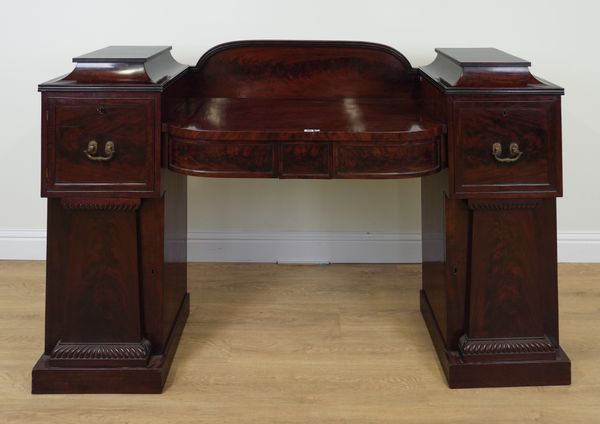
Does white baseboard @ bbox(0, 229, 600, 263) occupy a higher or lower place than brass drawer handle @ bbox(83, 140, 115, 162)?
lower

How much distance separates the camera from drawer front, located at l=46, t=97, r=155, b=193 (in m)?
1.68

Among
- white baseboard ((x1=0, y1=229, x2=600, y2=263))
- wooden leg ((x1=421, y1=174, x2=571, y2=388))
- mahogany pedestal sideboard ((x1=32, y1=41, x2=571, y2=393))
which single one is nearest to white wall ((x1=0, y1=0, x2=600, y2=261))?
white baseboard ((x1=0, y1=229, x2=600, y2=263))

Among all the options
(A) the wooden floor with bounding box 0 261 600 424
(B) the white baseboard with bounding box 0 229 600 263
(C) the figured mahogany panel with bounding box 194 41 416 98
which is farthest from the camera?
(B) the white baseboard with bounding box 0 229 600 263

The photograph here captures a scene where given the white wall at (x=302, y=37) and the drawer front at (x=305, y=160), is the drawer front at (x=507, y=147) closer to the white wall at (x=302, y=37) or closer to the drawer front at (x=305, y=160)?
the drawer front at (x=305, y=160)

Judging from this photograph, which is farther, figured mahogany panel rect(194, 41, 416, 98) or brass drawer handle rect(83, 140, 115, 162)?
figured mahogany panel rect(194, 41, 416, 98)

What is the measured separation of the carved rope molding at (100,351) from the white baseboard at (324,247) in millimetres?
987

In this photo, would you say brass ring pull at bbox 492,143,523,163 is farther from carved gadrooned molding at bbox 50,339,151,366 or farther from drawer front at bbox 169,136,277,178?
carved gadrooned molding at bbox 50,339,151,366

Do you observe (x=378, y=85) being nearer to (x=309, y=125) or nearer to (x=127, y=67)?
(x=309, y=125)

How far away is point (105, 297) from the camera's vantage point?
1.78m

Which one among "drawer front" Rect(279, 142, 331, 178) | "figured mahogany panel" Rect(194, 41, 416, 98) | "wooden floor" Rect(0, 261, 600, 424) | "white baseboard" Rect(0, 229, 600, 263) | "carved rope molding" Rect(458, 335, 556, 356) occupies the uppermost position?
"figured mahogany panel" Rect(194, 41, 416, 98)

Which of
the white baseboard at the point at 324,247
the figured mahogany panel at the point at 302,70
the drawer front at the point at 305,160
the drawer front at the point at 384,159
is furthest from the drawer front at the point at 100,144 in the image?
the white baseboard at the point at 324,247

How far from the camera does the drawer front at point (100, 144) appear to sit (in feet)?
5.50

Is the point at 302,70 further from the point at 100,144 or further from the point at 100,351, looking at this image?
the point at 100,351

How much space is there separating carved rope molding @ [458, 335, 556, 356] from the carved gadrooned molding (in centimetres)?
86
